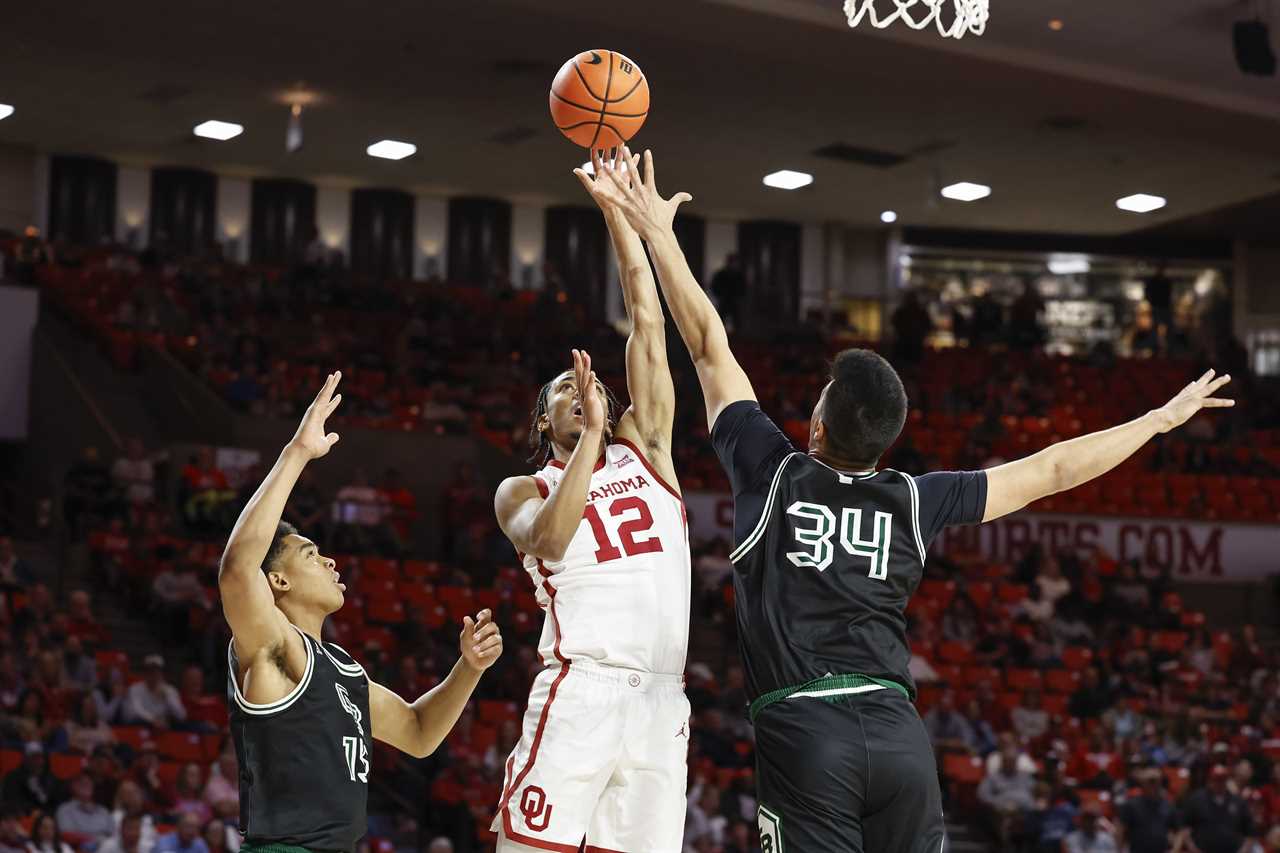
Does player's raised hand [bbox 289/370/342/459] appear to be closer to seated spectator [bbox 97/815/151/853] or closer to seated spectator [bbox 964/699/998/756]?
seated spectator [bbox 97/815/151/853]

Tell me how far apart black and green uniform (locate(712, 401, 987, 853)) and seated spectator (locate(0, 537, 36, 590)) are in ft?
34.0

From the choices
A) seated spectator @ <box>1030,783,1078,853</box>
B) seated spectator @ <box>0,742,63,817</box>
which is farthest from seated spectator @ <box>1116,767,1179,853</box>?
seated spectator @ <box>0,742,63,817</box>

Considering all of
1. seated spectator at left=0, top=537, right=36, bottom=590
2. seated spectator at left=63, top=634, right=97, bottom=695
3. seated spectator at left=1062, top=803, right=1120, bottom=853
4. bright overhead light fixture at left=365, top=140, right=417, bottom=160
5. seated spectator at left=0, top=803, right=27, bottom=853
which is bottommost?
seated spectator at left=1062, top=803, right=1120, bottom=853

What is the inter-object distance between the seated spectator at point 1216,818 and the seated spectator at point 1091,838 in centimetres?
62

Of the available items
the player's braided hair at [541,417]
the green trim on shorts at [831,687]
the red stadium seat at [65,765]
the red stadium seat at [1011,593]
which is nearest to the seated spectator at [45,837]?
the red stadium seat at [65,765]

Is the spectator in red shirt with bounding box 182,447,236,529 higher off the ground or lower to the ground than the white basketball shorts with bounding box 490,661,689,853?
higher

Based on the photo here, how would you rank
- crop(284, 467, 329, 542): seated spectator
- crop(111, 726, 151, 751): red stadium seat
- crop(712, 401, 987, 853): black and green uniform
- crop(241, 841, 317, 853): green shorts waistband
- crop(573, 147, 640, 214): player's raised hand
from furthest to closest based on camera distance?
crop(284, 467, 329, 542): seated spectator, crop(111, 726, 151, 751): red stadium seat, crop(573, 147, 640, 214): player's raised hand, crop(241, 841, 317, 853): green shorts waistband, crop(712, 401, 987, 853): black and green uniform

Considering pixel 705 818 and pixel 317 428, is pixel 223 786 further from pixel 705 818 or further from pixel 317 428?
pixel 317 428

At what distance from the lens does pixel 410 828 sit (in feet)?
37.5

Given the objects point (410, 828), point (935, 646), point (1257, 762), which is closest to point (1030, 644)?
point (935, 646)

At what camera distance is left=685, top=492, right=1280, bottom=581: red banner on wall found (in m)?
19.5

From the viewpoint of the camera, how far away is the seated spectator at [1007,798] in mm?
12891

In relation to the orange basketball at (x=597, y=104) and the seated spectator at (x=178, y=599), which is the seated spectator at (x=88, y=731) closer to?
the seated spectator at (x=178, y=599)

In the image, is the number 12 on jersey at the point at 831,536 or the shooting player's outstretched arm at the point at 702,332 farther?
the shooting player's outstretched arm at the point at 702,332
